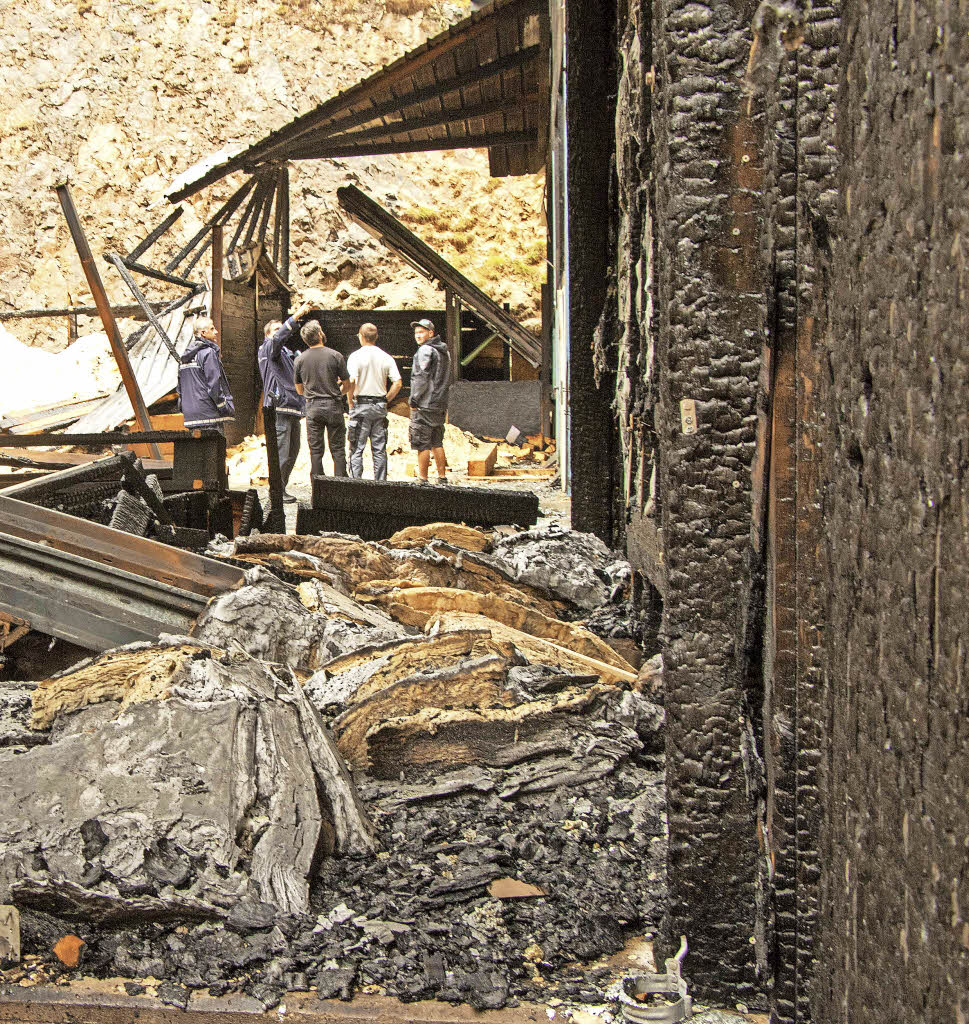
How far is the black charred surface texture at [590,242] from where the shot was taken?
14.2ft

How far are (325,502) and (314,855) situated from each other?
14.2 ft

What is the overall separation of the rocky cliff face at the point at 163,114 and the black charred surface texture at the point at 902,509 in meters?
25.4

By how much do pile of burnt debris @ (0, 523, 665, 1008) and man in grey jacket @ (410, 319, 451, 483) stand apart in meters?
7.03

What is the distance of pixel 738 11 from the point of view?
158 cm

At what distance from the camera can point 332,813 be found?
2406 millimetres

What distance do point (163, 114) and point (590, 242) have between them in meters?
27.1

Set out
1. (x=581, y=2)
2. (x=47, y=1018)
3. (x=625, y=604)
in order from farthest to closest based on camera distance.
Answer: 1. (x=625, y=604)
2. (x=581, y=2)
3. (x=47, y=1018)

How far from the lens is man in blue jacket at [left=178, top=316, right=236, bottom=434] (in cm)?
953

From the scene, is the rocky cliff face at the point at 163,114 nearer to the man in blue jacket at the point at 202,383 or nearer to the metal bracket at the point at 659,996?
the man in blue jacket at the point at 202,383

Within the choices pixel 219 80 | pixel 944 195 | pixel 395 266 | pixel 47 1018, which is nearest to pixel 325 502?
pixel 47 1018

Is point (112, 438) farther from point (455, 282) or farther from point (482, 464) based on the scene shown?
point (455, 282)

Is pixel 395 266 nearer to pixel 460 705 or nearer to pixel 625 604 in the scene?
pixel 625 604

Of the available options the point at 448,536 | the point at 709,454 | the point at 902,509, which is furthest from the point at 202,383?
the point at 902,509

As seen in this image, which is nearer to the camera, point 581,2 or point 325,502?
point 581,2
